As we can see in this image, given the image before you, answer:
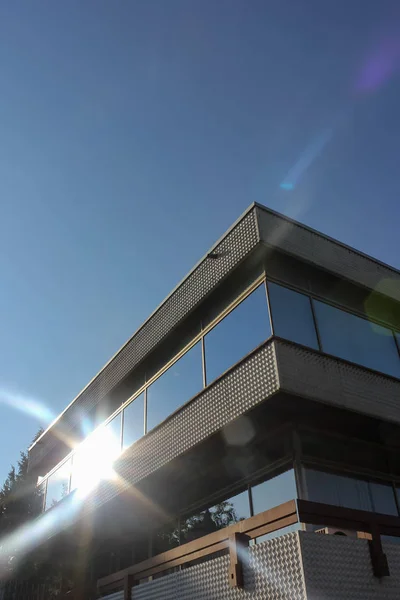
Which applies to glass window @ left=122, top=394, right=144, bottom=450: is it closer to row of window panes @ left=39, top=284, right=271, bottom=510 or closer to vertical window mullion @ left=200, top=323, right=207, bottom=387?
row of window panes @ left=39, top=284, right=271, bottom=510

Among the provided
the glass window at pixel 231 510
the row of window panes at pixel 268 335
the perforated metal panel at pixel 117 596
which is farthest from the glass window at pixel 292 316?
the perforated metal panel at pixel 117 596

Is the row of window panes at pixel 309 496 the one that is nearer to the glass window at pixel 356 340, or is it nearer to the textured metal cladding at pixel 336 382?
the textured metal cladding at pixel 336 382

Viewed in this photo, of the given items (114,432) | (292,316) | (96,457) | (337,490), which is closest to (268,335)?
(292,316)

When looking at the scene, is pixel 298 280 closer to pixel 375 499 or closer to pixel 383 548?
pixel 375 499

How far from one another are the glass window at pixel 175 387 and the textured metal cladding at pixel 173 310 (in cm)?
65

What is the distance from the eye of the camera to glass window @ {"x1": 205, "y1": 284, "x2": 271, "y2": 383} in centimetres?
769

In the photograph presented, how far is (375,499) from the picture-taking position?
7.71 meters

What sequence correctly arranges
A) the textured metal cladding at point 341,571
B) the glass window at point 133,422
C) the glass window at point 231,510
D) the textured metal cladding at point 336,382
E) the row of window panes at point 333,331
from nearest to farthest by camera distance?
the textured metal cladding at point 341,571
the textured metal cladding at point 336,382
the row of window panes at point 333,331
the glass window at point 231,510
the glass window at point 133,422

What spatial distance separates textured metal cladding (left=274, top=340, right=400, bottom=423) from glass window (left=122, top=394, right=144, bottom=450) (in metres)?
3.90

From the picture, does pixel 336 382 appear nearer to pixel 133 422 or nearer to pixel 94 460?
pixel 133 422

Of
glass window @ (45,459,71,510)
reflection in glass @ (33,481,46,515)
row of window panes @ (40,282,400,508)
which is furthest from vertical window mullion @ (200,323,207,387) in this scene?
reflection in glass @ (33,481,46,515)

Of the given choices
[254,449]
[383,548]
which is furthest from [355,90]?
[383,548]

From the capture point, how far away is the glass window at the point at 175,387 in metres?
8.91

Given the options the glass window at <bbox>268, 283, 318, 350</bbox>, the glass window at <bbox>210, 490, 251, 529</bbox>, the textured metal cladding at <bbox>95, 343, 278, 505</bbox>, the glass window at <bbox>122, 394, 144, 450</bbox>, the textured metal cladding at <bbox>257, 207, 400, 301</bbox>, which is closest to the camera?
the textured metal cladding at <bbox>95, 343, 278, 505</bbox>
